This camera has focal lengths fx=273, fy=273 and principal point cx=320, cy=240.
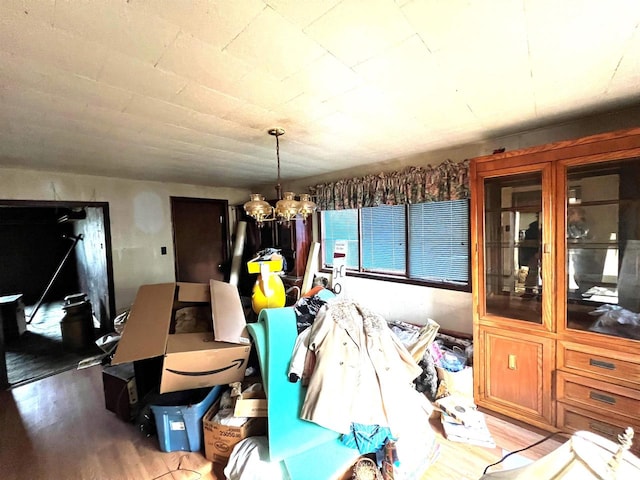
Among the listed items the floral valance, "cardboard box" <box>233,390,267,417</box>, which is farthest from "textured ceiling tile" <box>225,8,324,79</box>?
the floral valance

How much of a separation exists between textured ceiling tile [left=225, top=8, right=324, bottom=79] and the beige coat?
1.43 meters

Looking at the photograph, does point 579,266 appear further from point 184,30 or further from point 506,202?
point 184,30

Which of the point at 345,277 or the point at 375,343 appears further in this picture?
the point at 345,277

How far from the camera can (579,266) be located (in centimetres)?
191

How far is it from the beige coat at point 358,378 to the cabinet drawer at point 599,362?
101 cm

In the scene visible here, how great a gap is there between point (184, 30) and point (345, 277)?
3.11m

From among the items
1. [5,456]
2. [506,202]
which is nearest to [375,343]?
[506,202]

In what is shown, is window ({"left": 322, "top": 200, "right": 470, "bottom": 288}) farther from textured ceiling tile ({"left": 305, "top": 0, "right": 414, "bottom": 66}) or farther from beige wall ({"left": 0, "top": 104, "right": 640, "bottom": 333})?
textured ceiling tile ({"left": 305, "top": 0, "right": 414, "bottom": 66})

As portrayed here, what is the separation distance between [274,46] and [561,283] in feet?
7.44

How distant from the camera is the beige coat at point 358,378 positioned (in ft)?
4.95

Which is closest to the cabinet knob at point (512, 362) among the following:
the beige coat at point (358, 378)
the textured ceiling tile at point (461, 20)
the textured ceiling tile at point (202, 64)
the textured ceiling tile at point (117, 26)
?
the beige coat at point (358, 378)

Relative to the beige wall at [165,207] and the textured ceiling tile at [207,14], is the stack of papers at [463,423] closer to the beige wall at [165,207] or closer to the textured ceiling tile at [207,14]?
the beige wall at [165,207]

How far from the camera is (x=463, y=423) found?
1994mm

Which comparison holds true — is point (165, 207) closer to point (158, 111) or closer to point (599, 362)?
point (158, 111)
